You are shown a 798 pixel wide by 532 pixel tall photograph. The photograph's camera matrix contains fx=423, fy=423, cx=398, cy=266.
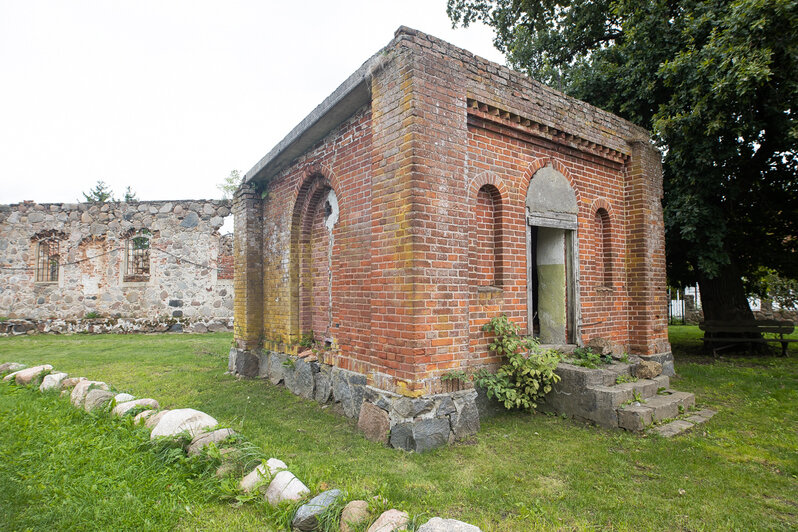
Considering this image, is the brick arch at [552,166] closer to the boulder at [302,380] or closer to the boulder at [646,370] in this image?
the boulder at [646,370]

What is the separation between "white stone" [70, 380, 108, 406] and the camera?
18.8 feet

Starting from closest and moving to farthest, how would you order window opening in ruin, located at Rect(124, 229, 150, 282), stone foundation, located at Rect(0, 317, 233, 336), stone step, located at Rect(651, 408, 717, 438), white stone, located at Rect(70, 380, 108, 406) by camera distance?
stone step, located at Rect(651, 408, 717, 438), white stone, located at Rect(70, 380, 108, 406), stone foundation, located at Rect(0, 317, 233, 336), window opening in ruin, located at Rect(124, 229, 150, 282)

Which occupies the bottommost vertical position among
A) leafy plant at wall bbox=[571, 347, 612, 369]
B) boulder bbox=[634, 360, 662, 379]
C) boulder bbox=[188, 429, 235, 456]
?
boulder bbox=[188, 429, 235, 456]

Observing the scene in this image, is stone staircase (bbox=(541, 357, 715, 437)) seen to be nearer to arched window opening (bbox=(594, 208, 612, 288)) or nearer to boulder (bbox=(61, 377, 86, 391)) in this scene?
arched window opening (bbox=(594, 208, 612, 288))

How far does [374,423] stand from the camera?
4832 millimetres

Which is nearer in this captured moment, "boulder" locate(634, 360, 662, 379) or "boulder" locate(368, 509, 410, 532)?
"boulder" locate(368, 509, 410, 532)

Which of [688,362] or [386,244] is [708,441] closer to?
[386,244]

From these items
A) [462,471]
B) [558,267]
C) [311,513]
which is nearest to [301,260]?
[558,267]

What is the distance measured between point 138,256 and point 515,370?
14.3m

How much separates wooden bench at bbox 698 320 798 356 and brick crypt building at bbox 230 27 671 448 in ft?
11.1

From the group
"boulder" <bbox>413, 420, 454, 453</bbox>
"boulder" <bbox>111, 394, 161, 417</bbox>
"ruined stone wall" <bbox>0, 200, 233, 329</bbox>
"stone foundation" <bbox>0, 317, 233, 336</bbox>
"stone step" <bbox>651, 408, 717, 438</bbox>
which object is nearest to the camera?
"boulder" <bbox>413, 420, 454, 453</bbox>

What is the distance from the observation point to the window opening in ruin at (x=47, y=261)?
14742 millimetres

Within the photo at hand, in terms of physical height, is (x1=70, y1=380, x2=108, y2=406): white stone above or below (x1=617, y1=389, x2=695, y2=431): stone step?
above

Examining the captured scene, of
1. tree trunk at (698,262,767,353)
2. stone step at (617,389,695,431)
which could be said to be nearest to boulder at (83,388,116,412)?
stone step at (617,389,695,431)
